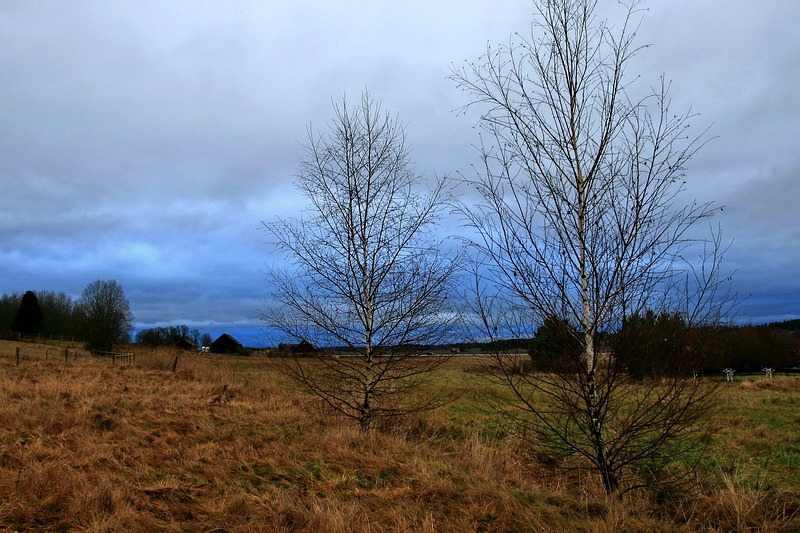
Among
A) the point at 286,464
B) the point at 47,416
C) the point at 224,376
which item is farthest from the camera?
the point at 224,376

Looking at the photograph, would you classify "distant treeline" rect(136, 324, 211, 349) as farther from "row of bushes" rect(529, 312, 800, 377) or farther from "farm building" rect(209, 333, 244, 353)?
"row of bushes" rect(529, 312, 800, 377)

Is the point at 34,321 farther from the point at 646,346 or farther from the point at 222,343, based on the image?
the point at 646,346

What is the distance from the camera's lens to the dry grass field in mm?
4410

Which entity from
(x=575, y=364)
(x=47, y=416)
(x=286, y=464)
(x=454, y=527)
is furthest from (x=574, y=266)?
(x=47, y=416)

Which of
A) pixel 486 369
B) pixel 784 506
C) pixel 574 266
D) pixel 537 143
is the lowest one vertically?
pixel 784 506

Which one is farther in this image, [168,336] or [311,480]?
[168,336]

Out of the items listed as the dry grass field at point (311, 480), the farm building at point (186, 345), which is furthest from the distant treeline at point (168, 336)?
the dry grass field at point (311, 480)

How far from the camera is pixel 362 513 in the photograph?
4.56 meters

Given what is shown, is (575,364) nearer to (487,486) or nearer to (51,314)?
(487,486)

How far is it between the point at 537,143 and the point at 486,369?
243 centimetres

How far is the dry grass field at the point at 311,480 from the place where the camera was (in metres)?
4.41

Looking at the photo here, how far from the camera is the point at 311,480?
18.8 feet

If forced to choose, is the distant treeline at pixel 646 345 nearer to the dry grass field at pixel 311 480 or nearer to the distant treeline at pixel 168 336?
the dry grass field at pixel 311 480

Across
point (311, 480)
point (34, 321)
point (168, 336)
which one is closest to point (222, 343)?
point (168, 336)
